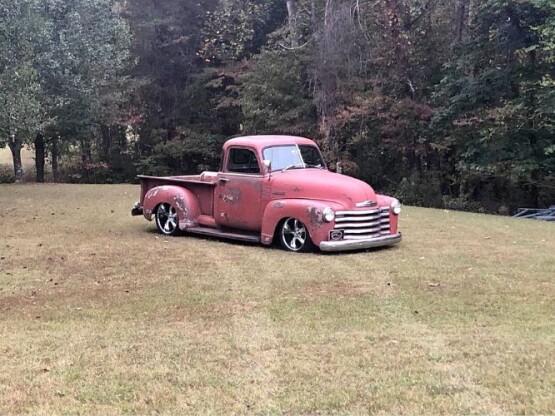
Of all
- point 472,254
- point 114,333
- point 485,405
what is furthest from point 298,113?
point 485,405

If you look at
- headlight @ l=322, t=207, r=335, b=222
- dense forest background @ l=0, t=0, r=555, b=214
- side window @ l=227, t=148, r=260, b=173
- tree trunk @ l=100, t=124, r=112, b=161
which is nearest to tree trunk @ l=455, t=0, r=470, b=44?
dense forest background @ l=0, t=0, r=555, b=214

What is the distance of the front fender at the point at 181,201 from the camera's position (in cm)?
1052

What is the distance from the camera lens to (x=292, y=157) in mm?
10016

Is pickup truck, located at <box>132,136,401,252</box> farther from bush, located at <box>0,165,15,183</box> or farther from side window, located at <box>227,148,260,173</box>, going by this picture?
bush, located at <box>0,165,15,183</box>

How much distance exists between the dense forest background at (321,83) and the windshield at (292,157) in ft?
28.4

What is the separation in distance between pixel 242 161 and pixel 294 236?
1581 mm

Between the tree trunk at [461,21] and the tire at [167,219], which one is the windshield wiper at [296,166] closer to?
the tire at [167,219]

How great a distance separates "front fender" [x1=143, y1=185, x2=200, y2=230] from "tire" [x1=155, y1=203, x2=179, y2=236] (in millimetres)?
122

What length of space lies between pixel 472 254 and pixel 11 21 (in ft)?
49.0

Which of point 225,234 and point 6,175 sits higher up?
point 6,175

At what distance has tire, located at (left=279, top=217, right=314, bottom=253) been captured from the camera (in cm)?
908

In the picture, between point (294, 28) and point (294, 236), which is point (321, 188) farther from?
point (294, 28)

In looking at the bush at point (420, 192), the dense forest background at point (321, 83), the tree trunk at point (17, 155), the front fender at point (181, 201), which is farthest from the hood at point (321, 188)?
the tree trunk at point (17, 155)

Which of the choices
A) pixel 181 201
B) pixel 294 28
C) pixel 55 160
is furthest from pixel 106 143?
pixel 181 201
